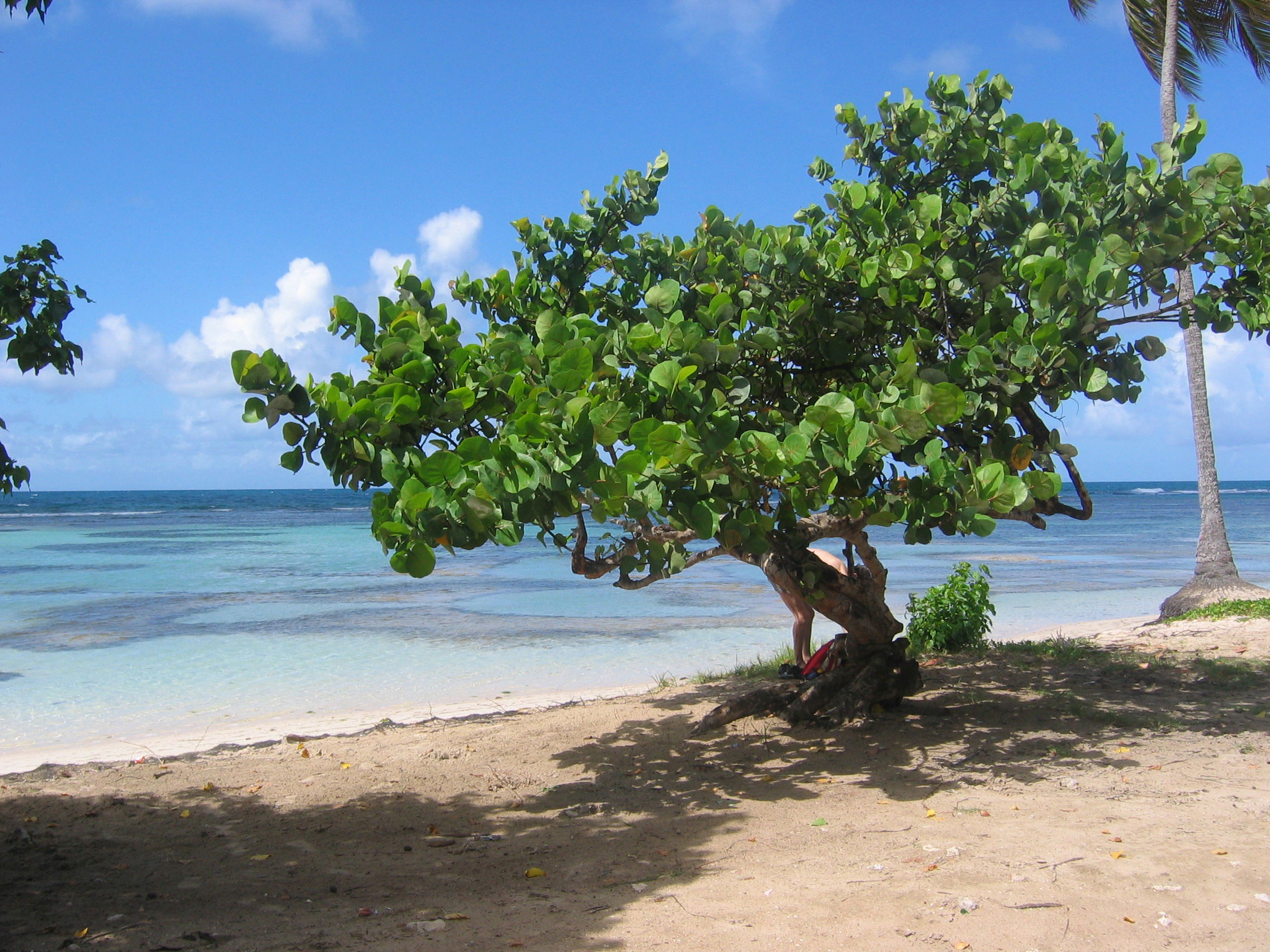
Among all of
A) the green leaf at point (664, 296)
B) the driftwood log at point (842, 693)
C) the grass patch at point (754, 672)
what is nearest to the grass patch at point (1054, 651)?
the grass patch at point (754, 672)

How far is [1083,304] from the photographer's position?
173 inches

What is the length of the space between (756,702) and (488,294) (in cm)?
348

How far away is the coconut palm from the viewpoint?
11797 millimetres

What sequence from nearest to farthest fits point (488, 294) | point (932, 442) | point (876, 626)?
point (932, 442) < point (488, 294) < point (876, 626)

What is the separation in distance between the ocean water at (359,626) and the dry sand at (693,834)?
231 centimetres

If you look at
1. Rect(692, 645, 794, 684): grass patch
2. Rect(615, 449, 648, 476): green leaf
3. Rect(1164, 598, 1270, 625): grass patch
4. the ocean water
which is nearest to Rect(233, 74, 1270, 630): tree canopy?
Rect(615, 449, 648, 476): green leaf

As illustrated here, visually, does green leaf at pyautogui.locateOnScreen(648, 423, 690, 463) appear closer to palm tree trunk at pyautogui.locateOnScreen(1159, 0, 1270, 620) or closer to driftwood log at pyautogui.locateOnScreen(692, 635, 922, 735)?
driftwood log at pyautogui.locateOnScreen(692, 635, 922, 735)

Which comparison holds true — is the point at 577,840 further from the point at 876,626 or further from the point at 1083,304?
the point at 1083,304

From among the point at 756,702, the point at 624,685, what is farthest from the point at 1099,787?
the point at 624,685

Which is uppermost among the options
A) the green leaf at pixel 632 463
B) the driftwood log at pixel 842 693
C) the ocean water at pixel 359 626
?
the green leaf at pixel 632 463

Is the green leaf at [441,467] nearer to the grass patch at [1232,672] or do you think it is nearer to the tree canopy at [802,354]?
the tree canopy at [802,354]

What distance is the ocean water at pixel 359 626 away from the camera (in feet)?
30.3

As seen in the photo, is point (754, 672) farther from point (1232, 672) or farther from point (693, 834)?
point (693, 834)

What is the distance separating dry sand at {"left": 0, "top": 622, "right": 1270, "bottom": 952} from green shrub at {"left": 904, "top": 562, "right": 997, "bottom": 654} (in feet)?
6.07
